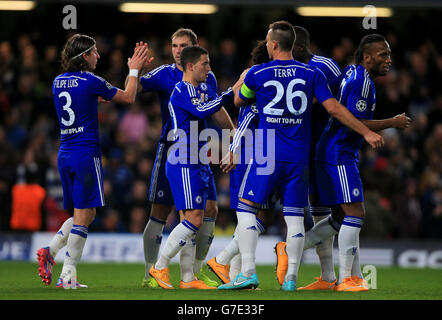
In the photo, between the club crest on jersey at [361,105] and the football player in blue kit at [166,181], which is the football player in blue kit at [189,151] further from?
the club crest on jersey at [361,105]

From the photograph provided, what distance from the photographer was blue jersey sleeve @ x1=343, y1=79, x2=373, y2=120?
24.1 feet

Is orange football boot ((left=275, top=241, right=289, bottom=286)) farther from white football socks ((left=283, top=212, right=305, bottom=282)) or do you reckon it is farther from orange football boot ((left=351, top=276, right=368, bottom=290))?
orange football boot ((left=351, top=276, right=368, bottom=290))

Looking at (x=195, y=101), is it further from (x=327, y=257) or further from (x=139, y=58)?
(x=327, y=257)

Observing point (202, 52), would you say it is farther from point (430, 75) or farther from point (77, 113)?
point (430, 75)

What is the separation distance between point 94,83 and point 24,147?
8.11 m

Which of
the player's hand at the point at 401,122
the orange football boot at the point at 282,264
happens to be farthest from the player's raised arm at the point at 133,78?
the player's hand at the point at 401,122

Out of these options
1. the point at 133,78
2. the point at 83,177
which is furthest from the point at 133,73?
the point at 83,177

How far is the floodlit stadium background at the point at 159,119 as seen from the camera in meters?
13.7

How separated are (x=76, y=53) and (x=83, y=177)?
118 cm

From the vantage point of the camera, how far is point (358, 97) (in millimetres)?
7340

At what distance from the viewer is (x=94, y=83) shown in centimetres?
747

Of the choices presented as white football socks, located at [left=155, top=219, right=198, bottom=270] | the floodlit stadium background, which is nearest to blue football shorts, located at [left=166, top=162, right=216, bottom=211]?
white football socks, located at [left=155, top=219, right=198, bottom=270]

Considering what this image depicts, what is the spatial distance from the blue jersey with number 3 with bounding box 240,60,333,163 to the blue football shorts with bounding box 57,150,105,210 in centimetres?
166

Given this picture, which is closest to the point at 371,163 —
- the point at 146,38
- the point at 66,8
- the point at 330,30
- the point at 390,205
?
the point at 390,205
